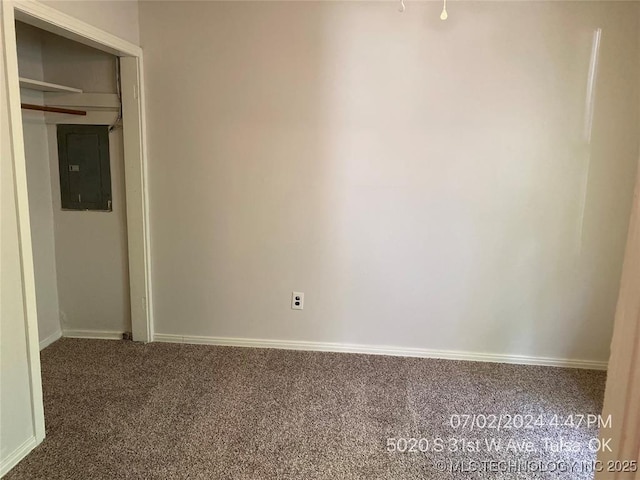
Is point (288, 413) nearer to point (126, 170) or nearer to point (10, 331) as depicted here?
point (10, 331)

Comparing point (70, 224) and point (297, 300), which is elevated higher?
point (70, 224)

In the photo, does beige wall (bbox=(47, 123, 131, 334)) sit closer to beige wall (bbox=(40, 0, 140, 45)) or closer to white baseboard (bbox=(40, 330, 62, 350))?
white baseboard (bbox=(40, 330, 62, 350))

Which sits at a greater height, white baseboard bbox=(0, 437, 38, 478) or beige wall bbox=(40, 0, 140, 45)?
beige wall bbox=(40, 0, 140, 45)

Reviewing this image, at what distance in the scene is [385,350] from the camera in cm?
336

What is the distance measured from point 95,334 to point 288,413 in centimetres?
177

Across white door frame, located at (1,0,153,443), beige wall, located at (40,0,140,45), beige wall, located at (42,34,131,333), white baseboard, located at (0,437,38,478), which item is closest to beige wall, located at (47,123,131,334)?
beige wall, located at (42,34,131,333)

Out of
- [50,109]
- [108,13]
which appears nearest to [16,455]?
[50,109]

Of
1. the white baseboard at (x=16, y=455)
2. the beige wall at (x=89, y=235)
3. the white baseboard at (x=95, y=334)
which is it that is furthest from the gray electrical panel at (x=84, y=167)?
the white baseboard at (x=16, y=455)

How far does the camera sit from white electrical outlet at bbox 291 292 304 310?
11.0 ft

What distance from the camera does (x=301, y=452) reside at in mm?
2275

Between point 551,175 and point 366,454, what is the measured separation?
202 centimetres

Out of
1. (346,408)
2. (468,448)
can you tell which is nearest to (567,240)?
(468,448)

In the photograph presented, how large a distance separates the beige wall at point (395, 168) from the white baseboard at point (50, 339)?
36.0 inches

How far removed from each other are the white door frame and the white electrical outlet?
3.37 feet
